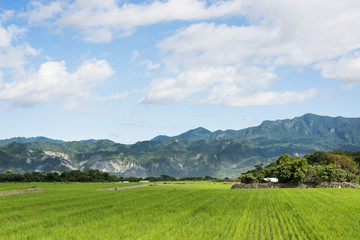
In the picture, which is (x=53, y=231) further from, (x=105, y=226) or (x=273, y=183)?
(x=273, y=183)

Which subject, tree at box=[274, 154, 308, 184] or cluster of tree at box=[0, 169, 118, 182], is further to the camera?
cluster of tree at box=[0, 169, 118, 182]

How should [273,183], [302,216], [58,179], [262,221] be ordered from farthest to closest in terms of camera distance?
[58,179] < [273,183] < [302,216] < [262,221]

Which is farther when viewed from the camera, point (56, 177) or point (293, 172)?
point (56, 177)

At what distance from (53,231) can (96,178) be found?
151m

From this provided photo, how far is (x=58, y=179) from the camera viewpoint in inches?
6058

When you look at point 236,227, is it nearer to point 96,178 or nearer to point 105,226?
point 105,226

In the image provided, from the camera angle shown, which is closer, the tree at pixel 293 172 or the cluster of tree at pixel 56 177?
the tree at pixel 293 172

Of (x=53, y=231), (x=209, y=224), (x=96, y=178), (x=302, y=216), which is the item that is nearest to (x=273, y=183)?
(x=302, y=216)

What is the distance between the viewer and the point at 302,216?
2867cm

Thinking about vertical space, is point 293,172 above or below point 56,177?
above

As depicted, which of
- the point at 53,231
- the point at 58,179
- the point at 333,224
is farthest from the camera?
the point at 58,179

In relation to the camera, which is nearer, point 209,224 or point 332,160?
point 209,224

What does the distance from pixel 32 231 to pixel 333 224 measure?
2248cm

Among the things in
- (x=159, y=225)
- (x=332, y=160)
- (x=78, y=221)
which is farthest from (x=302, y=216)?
(x=332, y=160)
